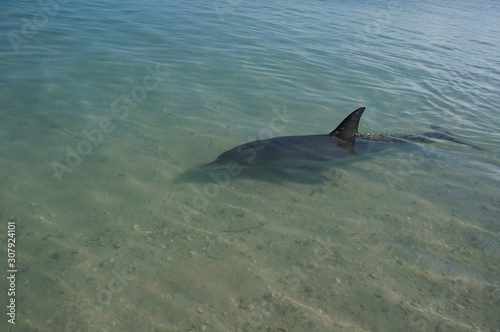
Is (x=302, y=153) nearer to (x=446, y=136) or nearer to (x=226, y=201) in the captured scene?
(x=226, y=201)

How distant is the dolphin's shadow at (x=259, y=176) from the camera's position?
6.22 m

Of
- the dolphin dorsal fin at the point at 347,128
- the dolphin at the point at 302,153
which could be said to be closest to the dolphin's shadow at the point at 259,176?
the dolphin at the point at 302,153

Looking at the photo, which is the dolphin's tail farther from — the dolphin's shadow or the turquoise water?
the dolphin's shadow

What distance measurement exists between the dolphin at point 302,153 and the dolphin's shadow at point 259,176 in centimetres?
2

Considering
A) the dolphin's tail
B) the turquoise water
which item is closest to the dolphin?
the turquoise water

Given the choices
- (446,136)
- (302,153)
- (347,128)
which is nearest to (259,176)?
(302,153)

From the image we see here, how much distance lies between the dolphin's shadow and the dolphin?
0.02 metres

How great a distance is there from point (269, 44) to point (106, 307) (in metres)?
13.0

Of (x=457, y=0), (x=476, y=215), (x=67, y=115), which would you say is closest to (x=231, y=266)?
(x=476, y=215)

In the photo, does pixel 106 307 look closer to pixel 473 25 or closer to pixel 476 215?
pixel 476 215

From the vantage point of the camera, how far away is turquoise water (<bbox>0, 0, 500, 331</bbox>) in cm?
411

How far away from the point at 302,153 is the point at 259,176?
36.5 inches

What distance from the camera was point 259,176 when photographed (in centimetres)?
643

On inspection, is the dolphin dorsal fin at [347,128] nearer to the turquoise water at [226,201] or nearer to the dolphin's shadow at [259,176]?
the turquoise water at [226,201]
